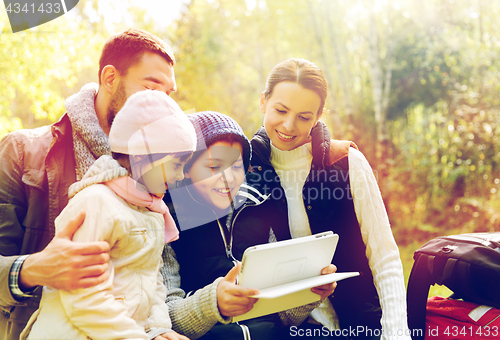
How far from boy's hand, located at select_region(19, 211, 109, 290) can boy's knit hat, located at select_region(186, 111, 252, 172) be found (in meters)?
0.62

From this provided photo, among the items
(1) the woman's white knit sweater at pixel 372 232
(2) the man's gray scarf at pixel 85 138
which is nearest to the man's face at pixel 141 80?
(2) the man's gray scarf at pixel 85 138

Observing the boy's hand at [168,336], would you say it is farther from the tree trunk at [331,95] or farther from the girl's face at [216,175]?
the tree trunk at [331,95]

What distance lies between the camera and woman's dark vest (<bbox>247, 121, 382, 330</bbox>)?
1.79 metres

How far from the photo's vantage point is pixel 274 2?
37.0 ft

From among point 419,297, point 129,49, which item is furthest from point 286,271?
point 129,49

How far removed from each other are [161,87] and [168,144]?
0.60 m

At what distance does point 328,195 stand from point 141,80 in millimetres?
1001

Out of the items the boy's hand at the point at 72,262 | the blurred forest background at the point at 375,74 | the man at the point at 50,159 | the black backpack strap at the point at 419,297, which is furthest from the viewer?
the blurred forest background at the point at 375,74

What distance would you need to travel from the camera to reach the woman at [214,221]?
5.14ft

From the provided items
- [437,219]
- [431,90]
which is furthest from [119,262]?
[431,90]

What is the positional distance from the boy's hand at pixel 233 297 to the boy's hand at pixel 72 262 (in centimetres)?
43

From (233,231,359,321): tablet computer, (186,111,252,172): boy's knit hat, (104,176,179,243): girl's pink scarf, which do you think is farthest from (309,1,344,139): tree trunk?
(104,176,179,243): girl's pink scarf

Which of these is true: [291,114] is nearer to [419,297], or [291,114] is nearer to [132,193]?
[132,193]

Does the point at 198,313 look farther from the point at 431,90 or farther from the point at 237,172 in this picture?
the point at 431,90
